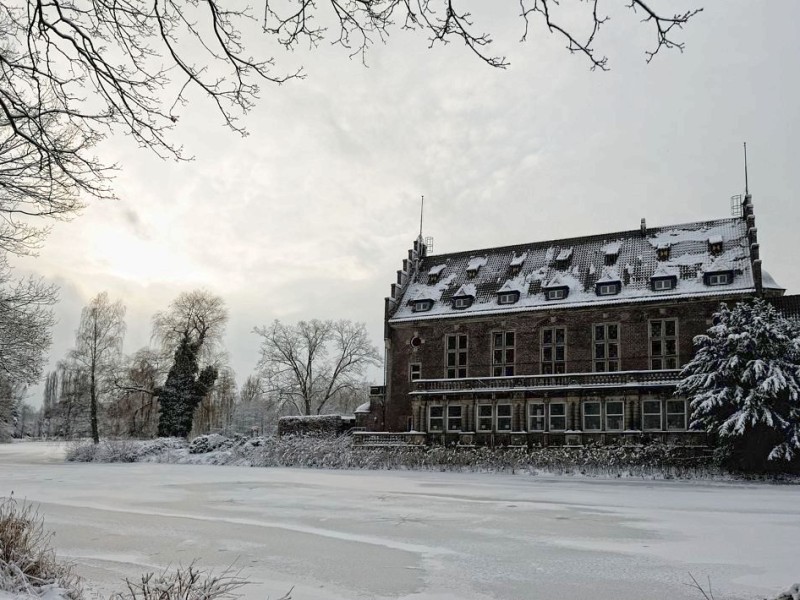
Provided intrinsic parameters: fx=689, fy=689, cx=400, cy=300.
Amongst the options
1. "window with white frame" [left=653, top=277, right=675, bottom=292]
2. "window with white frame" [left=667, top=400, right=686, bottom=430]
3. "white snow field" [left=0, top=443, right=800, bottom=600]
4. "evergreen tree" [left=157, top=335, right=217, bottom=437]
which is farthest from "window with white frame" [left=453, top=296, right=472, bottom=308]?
"white snow field" [left=0, top=443, right=800, bottom=600]

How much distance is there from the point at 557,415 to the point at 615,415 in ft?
9.81

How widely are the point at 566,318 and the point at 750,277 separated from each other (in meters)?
Answer: 9.44

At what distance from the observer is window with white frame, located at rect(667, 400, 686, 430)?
33031mm

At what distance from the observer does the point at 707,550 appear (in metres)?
10.3

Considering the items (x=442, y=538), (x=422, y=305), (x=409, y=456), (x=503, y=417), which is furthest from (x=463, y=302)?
(x=442, y=538)

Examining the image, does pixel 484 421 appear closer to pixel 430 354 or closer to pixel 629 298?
pixel 430 354

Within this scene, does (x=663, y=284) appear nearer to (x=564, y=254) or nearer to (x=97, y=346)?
(x=564, y=254)

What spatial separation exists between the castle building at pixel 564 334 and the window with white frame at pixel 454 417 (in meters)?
0.06

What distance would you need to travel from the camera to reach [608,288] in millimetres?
37938

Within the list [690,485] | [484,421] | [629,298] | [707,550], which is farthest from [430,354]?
[707,550]

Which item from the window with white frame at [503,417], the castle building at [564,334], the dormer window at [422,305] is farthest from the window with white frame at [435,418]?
the dormer window at [422,305]

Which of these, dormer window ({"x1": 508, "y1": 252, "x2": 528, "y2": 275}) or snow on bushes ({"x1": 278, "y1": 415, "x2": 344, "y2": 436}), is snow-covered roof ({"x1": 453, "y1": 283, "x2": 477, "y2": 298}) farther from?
snow on bushes ({"x1": 278, "y1": 415, "x2": 344, "y2": 436})

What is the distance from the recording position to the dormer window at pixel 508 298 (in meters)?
40.6

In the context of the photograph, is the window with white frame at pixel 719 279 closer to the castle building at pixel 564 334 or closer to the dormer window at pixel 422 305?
the castle building at pixel 564 334
